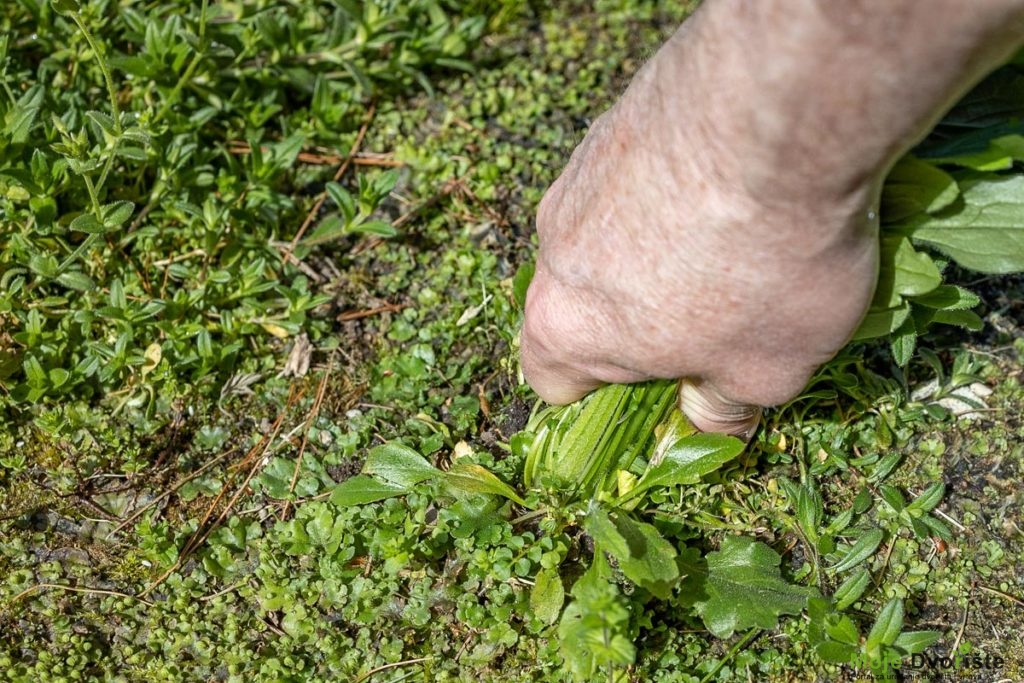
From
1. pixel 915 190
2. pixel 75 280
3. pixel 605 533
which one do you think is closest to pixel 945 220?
pixel 915 190

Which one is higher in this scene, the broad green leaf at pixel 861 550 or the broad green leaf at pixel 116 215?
the broad green leaf at pixel 116 215

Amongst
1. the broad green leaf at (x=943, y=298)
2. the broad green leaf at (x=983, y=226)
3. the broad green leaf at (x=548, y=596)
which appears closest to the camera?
the broad green leaf at (x=983, y=226)

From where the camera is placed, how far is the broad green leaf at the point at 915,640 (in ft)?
7.71

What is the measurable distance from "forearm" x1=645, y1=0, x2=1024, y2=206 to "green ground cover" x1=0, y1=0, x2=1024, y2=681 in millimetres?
575

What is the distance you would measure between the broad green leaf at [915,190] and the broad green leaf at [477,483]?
1.16 meters

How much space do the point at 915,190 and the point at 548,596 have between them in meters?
1.31

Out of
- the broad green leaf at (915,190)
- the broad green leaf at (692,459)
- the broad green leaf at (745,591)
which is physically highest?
the broad green leaf at (915,190)

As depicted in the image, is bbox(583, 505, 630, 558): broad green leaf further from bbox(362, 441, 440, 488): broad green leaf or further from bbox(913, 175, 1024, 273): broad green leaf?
bbox(913, 175, 1024, 273): broad green leaf

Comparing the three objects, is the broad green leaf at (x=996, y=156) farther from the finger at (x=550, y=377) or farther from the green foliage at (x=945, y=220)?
the finger at (x=550, y=377)

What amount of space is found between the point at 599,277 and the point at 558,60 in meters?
1.95

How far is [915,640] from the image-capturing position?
2.36 meters

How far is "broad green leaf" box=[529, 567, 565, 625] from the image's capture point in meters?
2.42

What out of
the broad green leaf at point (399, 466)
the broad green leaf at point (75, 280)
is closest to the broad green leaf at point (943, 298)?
the broad green leaf at point (399, 466)

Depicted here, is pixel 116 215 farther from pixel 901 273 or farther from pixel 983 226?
pixel 983 226
